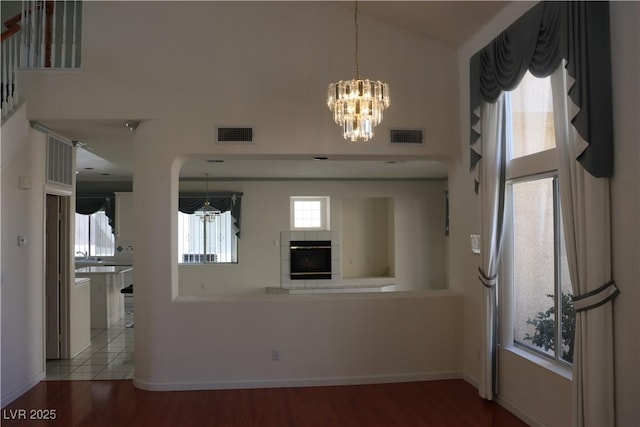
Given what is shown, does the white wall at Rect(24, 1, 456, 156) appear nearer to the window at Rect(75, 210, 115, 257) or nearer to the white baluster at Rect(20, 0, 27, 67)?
the white baluster at Rect(20, 0, 27, 67)

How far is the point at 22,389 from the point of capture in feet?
14.2

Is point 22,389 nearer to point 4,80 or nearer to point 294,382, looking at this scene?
point 294,382

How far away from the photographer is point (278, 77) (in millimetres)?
4609

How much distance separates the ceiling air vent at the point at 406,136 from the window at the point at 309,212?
19.3 feet

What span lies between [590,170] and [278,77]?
3.01 meters

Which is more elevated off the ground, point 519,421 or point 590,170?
point 590,170

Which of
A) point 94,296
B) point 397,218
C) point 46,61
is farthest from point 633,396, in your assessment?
point 397,218

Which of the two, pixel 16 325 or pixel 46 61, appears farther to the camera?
pixel 46 61

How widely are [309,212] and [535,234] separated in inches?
284

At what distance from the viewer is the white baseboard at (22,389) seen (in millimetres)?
4051

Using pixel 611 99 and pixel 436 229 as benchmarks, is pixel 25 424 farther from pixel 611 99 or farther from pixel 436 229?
pixel 436 229

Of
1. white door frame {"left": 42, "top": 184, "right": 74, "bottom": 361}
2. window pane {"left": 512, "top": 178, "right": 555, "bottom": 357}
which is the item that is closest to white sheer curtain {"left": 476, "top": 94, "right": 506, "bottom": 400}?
window pane {"left": 512, "top": 178, "right": 555, "bottom": 357}

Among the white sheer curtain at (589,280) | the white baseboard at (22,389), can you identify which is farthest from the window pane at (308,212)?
the white sheer curtain at (589,280)

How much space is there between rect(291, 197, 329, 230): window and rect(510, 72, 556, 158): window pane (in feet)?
22.6
